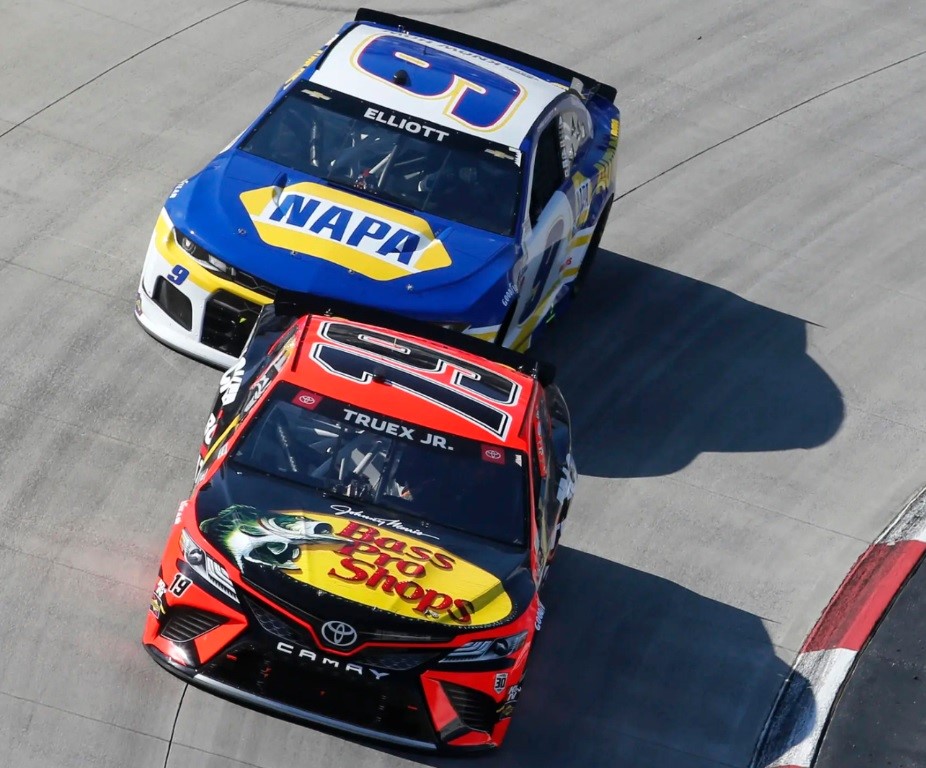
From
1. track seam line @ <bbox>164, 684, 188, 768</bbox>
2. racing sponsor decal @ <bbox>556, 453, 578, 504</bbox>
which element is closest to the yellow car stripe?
track seam line @ <bbox>164, 684, 188, 768</bbox>

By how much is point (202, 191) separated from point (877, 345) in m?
5.21

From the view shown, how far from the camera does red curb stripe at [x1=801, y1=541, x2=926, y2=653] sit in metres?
8.60

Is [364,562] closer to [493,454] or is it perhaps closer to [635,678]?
[493,454]

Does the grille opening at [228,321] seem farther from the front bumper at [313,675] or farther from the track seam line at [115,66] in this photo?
the track seam line at [115,66]

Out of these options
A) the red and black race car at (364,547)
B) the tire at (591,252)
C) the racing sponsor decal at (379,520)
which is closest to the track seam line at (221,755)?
the red and black race car at (364,547)

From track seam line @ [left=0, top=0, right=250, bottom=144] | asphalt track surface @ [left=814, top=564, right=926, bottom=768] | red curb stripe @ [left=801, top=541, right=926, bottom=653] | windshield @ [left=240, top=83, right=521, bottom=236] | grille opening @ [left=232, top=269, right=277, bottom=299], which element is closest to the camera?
asphalt track surface @ [left=814, top=564, right=926, bottom=768]

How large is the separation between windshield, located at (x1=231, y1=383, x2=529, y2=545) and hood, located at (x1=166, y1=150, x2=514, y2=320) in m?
1.55

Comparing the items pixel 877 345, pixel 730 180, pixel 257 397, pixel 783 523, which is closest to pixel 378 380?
pixel 257 397

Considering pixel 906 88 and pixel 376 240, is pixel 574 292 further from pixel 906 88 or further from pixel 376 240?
pixel 906 88

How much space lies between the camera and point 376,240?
29.6 ft

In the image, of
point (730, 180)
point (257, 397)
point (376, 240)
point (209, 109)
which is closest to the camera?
Result: point (257, 397)

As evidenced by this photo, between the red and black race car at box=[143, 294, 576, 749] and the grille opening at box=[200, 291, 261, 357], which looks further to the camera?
the grille opening at box=[200, 291, 261, 357]

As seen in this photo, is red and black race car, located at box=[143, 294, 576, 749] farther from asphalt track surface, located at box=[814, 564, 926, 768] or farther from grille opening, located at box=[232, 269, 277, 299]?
asphalt track surface, located at box=[814, 564, 926, 768]

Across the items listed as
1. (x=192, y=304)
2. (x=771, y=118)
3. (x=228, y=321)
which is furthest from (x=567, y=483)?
(x=771, y=118)
